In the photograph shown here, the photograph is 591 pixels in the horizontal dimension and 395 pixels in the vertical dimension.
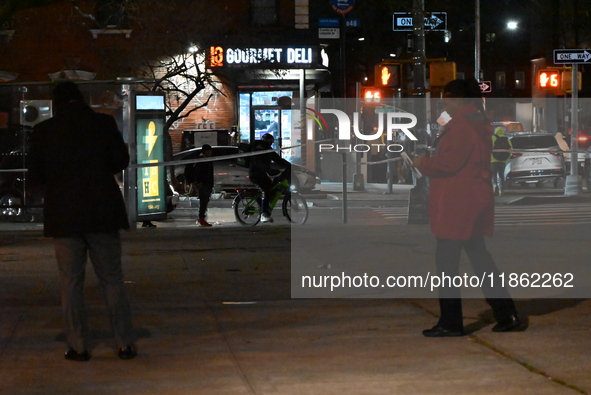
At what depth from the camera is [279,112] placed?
29.7 m

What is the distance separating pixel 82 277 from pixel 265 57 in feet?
71.6

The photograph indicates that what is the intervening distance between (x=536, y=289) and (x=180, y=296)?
3.44m

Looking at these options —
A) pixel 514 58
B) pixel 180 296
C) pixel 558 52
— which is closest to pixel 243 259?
pixel 180 296

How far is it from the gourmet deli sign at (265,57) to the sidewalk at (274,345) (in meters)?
17.3

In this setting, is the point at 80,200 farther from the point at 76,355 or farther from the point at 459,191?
the point at 459,191

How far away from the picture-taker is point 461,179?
6.28m

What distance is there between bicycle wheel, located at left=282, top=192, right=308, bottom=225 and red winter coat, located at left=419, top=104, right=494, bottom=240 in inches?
345

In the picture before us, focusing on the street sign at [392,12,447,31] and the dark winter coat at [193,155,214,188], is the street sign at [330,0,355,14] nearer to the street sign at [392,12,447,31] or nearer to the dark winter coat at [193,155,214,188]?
the street sign at [392,12,447,31]

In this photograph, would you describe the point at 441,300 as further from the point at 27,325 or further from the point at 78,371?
the point at 27,325

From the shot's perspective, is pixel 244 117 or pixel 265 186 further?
pixel 244 117

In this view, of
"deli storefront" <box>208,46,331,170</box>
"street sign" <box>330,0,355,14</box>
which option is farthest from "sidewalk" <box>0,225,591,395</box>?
"deli storefront" <box>208,46,331,170</box>

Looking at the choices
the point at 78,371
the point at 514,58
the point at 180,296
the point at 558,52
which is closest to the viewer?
the point at 78,371

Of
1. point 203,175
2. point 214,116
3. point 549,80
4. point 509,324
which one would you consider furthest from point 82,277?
point 214,116

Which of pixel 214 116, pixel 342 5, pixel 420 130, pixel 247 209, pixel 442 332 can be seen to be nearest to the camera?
pixel 442 332
